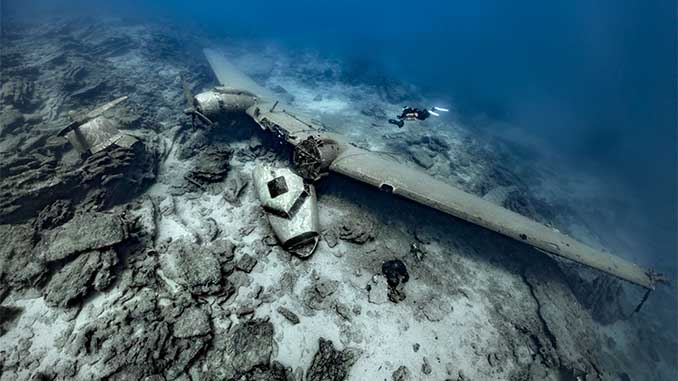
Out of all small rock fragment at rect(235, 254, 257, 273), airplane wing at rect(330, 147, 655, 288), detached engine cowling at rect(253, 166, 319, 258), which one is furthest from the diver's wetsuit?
small rock fragment at rect(235, 254, 257, 273)

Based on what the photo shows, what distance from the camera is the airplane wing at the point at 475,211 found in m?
9.76

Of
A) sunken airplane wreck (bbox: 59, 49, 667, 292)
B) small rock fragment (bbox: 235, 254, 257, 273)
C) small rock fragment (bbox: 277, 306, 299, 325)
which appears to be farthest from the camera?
sunken airplane wreck (bbox: 59, 49, 667, 292)

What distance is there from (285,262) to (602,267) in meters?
11.7

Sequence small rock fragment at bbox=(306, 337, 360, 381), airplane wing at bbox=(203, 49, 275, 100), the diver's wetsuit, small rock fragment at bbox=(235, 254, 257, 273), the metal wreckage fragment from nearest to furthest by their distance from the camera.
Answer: small rock fragment at bbox=(306, 337, 360, 381)
small rock fragment at bbox=(235, 254, 257, 273)
the metal wreckage fragment
the diver's wetsuit
airplane wing at bbox=(203, 49, 275, 100)

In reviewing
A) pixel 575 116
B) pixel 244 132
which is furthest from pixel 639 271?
pixel 575 116

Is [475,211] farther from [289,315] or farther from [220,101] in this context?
[220,101]

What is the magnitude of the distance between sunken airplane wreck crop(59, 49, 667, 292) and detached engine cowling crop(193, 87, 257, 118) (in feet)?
9.53

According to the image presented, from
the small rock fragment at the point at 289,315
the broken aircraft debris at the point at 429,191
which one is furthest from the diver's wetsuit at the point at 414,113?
the small rock fragment at the point at 289,315

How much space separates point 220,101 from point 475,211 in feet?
43.4

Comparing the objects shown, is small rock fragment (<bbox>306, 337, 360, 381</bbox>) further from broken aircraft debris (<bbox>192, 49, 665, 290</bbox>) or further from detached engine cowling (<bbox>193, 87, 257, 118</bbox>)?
detached engine cowling (<bbox>193, 87, 257, 118</bbox>)

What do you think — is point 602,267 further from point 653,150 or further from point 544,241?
point 653,150

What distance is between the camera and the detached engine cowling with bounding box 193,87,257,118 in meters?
14.2

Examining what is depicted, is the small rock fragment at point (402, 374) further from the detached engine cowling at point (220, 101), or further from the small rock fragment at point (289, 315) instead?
the detached engine cowling at point (220, 101)

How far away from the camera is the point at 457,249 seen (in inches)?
454
